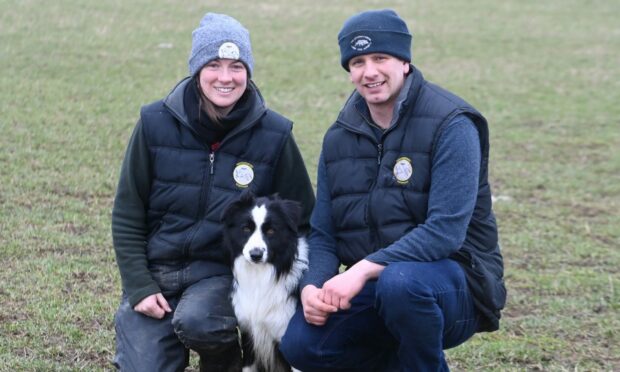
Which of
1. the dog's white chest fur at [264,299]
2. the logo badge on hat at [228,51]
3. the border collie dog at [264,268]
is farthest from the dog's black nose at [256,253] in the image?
the logo badge on hat at [228,51]

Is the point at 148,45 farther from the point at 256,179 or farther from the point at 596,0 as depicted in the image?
the point at 596,0

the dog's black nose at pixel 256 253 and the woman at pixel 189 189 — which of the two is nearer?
the dog's black nose at pixel 256 253

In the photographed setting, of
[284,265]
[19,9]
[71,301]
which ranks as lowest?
[71,301]

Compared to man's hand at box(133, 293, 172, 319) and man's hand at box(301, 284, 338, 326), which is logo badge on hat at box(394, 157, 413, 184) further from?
man's hand at box(133, 293, 172, 319)

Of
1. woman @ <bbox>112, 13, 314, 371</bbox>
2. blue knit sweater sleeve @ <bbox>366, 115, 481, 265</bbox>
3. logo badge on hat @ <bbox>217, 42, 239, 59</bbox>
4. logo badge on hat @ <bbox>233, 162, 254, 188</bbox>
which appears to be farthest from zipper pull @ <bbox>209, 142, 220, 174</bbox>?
blue knit sweater sleeve @ <bbox>366, 115, 481, 265</bbox>

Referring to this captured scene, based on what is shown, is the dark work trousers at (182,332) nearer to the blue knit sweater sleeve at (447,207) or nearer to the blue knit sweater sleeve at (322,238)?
the blue knit sweater sleeve at (322,238)

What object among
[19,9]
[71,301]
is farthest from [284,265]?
[19,9]

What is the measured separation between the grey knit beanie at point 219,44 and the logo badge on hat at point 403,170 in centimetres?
90

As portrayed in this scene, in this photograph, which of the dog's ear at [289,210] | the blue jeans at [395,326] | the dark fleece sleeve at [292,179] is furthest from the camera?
the dark fleece sleeve at [292,179]

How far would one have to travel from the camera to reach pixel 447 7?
22156 millimetres

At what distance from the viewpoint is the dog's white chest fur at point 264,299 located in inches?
174

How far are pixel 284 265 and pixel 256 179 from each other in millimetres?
445

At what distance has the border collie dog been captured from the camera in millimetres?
4285

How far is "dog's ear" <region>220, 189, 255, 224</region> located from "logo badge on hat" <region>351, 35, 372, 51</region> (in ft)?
2.58
